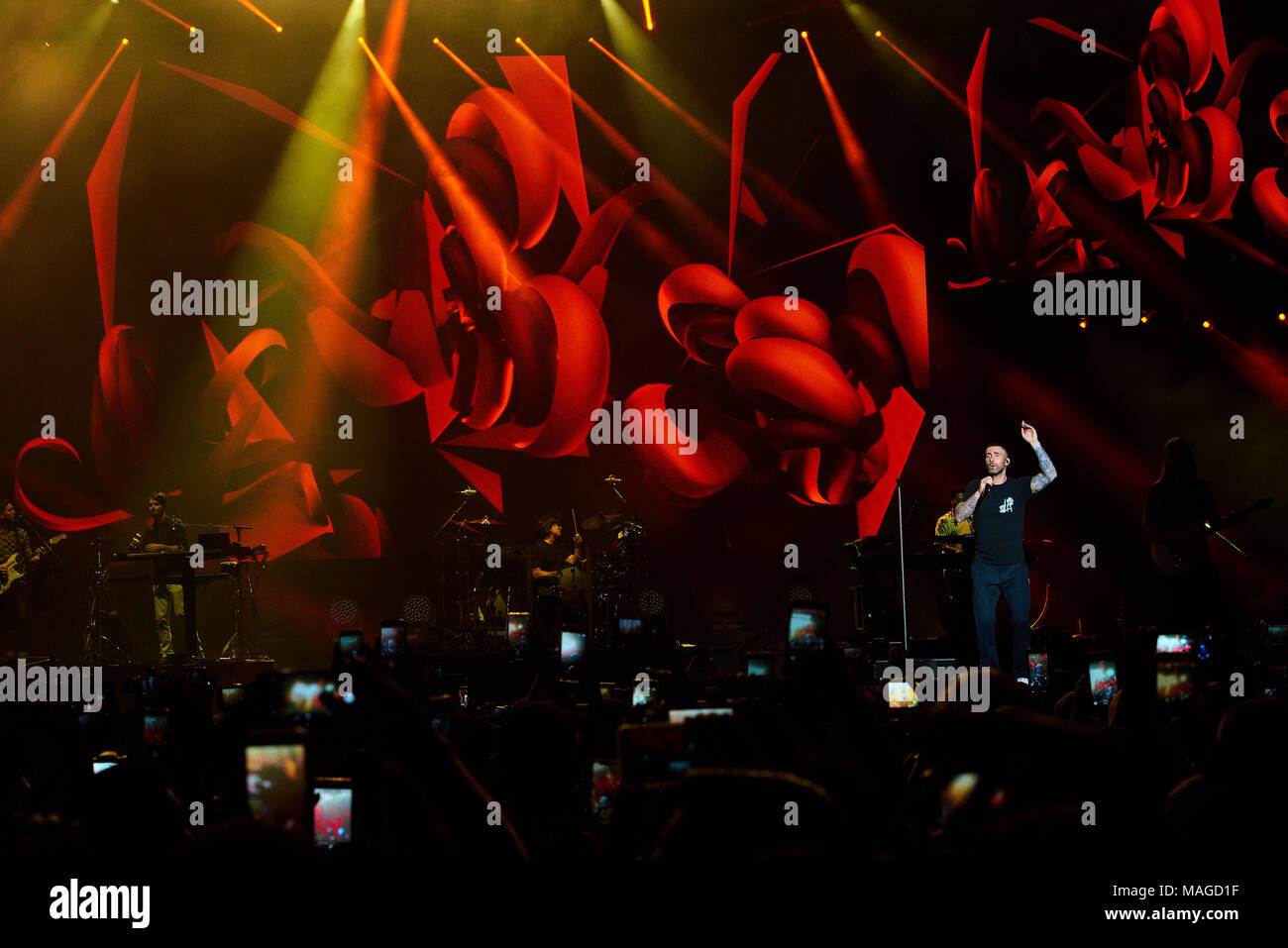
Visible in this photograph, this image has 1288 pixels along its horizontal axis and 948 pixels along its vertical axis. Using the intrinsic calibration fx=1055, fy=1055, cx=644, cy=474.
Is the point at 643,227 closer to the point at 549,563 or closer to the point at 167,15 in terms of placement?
the point at 549,563

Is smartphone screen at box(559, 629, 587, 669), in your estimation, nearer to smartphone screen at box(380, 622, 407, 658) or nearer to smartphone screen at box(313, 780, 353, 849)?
smartphone screen at box(380, 622, 407, 658)

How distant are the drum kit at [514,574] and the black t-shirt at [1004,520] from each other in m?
6.06

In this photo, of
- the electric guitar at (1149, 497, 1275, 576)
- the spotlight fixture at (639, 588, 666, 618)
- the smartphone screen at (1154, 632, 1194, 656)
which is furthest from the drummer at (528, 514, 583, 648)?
the smartphone screen at (1154, 632, 1194, 656)

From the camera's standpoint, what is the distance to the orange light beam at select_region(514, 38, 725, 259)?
45.8 ft

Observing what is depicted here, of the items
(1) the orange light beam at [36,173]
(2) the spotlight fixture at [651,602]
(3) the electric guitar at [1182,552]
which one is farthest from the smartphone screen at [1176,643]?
(1) the orange light beam at [36,173]

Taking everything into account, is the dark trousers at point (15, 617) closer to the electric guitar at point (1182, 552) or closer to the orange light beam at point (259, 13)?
the orange light beam at point (259, 13)

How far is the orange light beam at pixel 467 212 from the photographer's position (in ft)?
44.9

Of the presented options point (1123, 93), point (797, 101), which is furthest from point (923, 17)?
point (1123, 93)

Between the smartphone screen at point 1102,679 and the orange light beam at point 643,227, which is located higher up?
the orange light beam at point 643,227

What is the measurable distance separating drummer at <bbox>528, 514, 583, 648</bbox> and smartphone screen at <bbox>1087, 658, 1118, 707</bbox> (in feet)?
28.8

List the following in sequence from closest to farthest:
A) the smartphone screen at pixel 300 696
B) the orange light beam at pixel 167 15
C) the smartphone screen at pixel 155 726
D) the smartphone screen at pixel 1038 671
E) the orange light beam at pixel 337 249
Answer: the smartphone screen at pixel 300 696 → the smartphone screen at pixel 155 726 → the smartphone screen at pixel 1038 671 → the orange light beam at pixel 167 15 → the orange light beam at pixel 337 249

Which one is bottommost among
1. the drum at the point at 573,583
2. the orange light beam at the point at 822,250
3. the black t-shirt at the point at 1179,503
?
the drum at the point at 573,583
